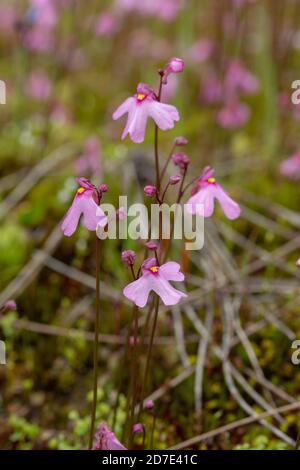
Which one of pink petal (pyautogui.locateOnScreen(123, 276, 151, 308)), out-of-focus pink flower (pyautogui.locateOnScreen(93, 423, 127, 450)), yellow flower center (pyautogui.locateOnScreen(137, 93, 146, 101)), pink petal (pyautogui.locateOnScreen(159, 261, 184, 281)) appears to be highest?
yellow flower center (pyautogui.locateOnScreen(137, 93, 146, 101))

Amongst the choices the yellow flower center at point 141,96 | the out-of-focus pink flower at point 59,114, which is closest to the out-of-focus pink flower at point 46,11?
the out-of-focus pink flower at point 59,114

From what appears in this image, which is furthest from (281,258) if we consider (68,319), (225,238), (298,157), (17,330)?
(17,330)

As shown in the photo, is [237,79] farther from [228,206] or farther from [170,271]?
[170,271]

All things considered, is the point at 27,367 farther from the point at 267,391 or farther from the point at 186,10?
the point at 186,10

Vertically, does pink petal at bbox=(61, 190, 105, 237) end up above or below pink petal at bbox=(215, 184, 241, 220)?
below

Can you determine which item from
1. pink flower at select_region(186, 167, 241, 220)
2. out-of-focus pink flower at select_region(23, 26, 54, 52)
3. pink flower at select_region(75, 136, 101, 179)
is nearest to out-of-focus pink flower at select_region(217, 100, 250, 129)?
pink flower at select_region(75, 136, 101, 179)

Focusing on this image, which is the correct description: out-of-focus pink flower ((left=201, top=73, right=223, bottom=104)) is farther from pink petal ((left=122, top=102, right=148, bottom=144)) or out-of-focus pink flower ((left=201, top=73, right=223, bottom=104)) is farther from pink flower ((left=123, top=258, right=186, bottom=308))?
pink flower ((left=123, top=258, right=186, bottom=308))
